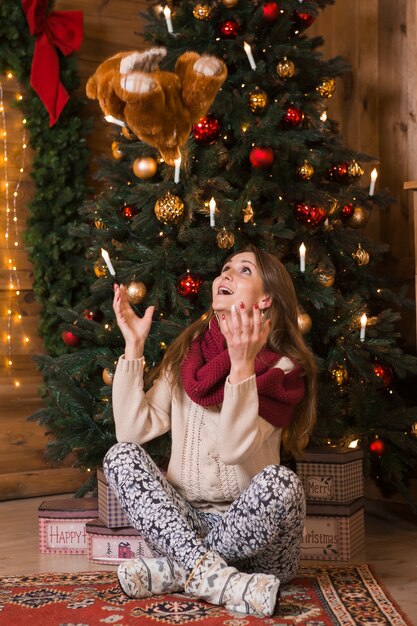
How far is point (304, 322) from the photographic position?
2.56 meters

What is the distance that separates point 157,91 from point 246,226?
513 mm

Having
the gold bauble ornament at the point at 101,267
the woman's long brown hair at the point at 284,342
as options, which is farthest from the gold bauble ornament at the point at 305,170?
the gold bauble ornament at the point at 101,267

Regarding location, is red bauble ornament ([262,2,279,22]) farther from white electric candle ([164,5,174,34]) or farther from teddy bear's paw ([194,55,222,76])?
teddy bear's paw ([194,55,222,76])

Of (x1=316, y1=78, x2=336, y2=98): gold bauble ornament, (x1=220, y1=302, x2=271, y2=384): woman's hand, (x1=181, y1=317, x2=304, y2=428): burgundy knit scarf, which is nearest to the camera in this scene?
(x1=220, y1=302, x2=271, y2=384): woman's hand

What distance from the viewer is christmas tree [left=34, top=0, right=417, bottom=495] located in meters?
2.58

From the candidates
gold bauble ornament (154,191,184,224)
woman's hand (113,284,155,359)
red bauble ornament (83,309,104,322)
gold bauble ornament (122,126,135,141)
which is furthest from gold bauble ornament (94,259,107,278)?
woman's hand (113,284,155,359)

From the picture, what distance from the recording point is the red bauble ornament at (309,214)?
8.63 ft

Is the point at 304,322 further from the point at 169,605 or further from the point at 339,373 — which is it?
the point at 169,605

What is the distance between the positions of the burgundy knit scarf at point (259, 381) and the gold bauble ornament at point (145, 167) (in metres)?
0.70

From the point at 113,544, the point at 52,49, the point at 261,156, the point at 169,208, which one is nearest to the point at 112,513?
the point at 113,544

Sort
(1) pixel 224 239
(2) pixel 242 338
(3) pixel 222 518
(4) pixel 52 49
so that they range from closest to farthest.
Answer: (2) pixel 242 338 → (3) pixel 222 518 → (1) pixel 224 239 → (4) pixel 52 49

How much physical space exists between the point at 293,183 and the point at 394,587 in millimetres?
1173

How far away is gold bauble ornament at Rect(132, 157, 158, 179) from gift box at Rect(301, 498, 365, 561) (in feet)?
3.46

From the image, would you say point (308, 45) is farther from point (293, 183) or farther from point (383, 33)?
point (383, 33)
